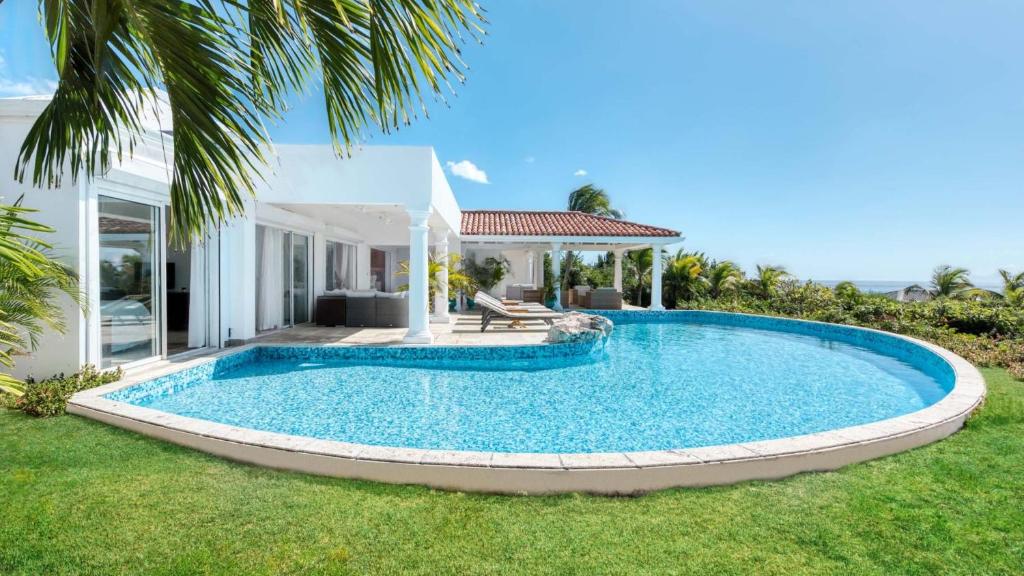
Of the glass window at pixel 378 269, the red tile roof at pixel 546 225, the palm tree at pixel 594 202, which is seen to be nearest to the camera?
the red tile roof at pixel 546 225

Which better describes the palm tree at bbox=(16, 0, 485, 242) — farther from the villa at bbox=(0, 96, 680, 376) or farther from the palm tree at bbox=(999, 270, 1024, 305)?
the palm tree at bbox=(999, 270, 1024, 305)

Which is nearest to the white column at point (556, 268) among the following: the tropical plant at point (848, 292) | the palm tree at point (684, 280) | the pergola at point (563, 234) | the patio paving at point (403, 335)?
the pergola at point (563, 234)

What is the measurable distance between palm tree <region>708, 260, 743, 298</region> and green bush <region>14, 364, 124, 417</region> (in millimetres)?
21669

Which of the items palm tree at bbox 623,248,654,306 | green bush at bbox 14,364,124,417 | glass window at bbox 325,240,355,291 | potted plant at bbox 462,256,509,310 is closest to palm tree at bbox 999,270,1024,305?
palm tree at bbox 623,248,654,306

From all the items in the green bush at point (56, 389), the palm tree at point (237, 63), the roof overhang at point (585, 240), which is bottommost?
the green bush at point (56, 389)

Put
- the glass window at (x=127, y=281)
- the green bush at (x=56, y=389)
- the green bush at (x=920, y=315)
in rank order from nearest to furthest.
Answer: the green bush at (x=56, y=389)
the glass window at (x=127, y=281)
the green bush at (x=920, y=315)

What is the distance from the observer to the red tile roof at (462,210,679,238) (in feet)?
64.0

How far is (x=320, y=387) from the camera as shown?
26.7 ft

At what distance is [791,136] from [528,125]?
42.9 feet

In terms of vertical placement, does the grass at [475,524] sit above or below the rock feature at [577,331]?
below

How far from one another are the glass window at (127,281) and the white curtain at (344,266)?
852 centimetres

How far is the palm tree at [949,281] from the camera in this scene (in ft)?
65.1

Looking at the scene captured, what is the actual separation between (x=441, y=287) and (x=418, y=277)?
4351 millimetres

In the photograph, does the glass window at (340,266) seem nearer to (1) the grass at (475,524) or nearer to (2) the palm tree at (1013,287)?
(1) the grass at (475,524)
